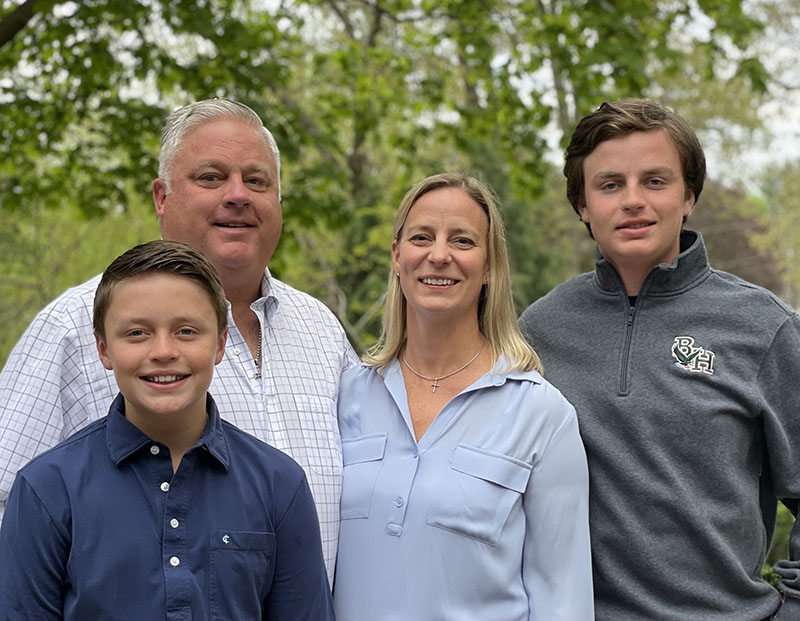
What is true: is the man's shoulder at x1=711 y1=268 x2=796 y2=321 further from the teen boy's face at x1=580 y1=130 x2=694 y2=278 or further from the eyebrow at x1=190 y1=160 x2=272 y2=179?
the eyebrow at x1=190 y1=160 x2=272 y2=179

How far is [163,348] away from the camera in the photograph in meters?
2.13

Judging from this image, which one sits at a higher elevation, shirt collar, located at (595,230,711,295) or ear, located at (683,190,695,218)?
ear, located at (683,190,695,218)

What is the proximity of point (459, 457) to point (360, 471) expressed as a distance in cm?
32

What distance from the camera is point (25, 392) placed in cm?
249

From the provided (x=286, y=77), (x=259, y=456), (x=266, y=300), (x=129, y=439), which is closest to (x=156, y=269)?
(x=129, y=439)

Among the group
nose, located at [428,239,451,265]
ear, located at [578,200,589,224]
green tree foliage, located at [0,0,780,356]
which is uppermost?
green tree foliage, located at [0,0,780,356]

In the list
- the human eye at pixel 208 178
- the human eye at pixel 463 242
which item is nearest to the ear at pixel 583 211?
the human eye at pixel 463 242

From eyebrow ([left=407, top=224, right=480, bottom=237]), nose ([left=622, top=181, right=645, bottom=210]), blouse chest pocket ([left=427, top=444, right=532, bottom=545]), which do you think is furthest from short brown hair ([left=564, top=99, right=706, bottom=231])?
blouse chest pocket ([left=427, top=444, right=532, bottom=545])

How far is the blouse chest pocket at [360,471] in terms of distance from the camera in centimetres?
269

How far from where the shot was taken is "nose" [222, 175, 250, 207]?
2.84 m

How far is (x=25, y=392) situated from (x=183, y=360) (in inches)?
24.0

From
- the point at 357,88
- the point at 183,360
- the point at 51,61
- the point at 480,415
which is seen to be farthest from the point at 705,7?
the point at 183,360

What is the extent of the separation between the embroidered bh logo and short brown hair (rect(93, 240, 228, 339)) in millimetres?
1334

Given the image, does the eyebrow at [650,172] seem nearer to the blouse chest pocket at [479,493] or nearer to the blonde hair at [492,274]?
the blonde hair at [492,274]
